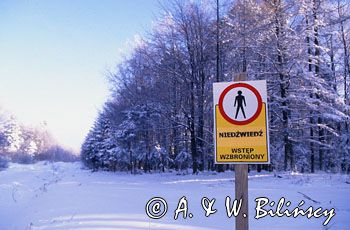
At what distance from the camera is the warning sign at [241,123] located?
3.69m

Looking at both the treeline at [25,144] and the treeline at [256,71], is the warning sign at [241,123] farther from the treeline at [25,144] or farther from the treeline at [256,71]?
the treeline at [25,144]

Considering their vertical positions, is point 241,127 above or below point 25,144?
below

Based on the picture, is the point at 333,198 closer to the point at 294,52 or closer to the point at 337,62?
the point at 294,52

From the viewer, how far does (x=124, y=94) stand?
31219mm

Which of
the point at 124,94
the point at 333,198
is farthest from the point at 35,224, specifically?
the point at 124,94

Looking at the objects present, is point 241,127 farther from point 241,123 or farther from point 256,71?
point 256,71

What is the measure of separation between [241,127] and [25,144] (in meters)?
107

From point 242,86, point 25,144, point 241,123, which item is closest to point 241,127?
point 241,123

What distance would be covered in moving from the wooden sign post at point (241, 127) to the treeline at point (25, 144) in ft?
174

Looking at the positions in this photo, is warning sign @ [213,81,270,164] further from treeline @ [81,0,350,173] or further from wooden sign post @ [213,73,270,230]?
treeline @ [81,0,350,173]

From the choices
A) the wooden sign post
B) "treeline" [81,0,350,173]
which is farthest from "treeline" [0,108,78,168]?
the wooden sign post

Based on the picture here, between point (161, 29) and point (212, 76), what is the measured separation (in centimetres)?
499

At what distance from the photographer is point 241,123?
3740 mm

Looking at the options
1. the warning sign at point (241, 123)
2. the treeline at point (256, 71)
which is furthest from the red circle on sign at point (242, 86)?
the treeline at point (256, 71)
